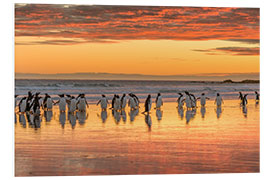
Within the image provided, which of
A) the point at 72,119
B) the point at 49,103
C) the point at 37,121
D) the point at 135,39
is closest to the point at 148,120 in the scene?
the point at 72,119

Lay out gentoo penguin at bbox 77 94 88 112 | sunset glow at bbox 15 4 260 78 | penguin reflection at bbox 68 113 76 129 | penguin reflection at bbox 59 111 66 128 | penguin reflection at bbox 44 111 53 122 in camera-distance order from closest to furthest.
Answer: sunset glow at bbox 15 4 260 78 < penguin reflection at bbox 68 113 76 129 < penguin reflection at bbox 59 111 66 128 < penguin reflection at bbox 44 111 53 122 < gentoo penguin at bbox 77 94 88 112

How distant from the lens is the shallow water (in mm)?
8266

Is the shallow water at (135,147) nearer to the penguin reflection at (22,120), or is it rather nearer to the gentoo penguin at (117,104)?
the penguin reflection at (22,120)

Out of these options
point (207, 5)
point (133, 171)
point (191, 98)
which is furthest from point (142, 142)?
point (191, 98)

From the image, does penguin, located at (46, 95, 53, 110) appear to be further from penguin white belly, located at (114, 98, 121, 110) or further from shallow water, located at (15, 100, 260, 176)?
shallow water, located at (15, 100, 260, 176)

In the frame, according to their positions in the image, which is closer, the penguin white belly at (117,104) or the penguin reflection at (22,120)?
the penguin reflection at (22,120)

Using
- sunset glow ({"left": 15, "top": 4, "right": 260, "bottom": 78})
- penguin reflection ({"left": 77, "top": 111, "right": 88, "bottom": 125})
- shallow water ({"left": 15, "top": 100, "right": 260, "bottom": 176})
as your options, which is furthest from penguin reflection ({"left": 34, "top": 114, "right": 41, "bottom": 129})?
sunset glow ({"left": 15, "top": 4, "right": 260, "bottom": 78})

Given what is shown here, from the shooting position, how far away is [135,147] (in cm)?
928

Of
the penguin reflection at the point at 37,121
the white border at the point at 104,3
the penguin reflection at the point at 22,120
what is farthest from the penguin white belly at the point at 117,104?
the white border at the point at 104,3

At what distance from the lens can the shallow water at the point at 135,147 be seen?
8.27m

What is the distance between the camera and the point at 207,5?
9.84 meters

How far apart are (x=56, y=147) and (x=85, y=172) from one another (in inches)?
53.4

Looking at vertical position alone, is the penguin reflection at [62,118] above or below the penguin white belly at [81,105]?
below
